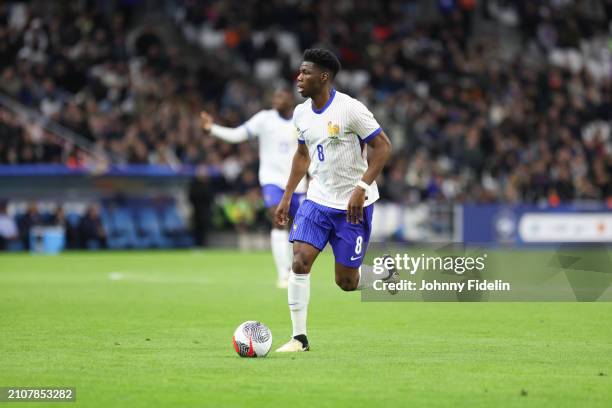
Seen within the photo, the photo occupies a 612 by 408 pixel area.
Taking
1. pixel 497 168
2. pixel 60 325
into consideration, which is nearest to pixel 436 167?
pixel 497 168

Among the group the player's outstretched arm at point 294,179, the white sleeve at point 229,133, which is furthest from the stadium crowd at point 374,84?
the player's outstretched arm at point 294,179

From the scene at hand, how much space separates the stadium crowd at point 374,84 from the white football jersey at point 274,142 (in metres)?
14.2

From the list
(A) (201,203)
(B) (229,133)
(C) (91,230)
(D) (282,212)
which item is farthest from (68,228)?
(D) (282,212)

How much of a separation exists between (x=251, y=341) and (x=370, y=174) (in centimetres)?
189

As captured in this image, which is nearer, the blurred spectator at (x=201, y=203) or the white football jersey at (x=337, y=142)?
the white football jersey at (x=337, y=142)

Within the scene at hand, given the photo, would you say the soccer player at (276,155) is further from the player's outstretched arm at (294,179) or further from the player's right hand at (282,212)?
the player's right hand at (282,212)

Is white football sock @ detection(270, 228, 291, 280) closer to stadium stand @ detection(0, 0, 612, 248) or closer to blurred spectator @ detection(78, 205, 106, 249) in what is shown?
stadium stand @ detection(0, 0, 612, 248)

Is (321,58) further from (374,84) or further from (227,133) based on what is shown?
(374,84)

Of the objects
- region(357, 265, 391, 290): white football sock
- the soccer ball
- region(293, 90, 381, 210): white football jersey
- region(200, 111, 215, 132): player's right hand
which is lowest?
the soccer ball

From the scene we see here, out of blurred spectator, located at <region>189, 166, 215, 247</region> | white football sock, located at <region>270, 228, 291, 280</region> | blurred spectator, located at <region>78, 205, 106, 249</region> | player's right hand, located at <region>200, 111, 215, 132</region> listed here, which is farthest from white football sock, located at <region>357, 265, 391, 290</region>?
blurred spectator, located at <region>78, 205, 106, 249</region>

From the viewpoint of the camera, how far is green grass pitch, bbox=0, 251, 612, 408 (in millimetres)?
8539

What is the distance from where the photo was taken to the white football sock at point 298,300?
37.0 ft

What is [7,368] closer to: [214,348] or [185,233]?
[214,348]

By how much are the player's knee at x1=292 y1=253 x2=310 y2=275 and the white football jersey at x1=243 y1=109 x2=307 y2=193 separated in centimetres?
802
